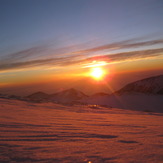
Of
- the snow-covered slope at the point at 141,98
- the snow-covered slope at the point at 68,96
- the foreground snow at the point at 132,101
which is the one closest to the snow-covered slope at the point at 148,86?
the snow-covered slope at the point at 141,98

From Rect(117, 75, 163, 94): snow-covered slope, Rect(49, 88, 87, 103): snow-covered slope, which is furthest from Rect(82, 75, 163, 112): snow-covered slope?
Rect(49, 88, 87, 103): snow-covered slope

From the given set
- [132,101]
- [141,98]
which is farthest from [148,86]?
[132,101]

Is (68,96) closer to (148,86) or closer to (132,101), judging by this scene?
(132,101)

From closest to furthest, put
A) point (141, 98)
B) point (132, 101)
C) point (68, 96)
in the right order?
point (132, 101), point (141, 98), point (68, 96)

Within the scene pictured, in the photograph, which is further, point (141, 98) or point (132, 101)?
point (141, 98)

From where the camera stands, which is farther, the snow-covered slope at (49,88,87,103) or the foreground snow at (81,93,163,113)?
the snow-covered slope at (49,88,87,103)

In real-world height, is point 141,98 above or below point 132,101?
above

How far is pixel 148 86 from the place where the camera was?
20141mm

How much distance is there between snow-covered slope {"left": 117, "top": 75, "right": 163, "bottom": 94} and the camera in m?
19.1

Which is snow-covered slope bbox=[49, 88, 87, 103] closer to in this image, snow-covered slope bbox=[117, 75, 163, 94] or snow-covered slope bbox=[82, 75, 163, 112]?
snow-covered slope bbox=[82, 75, 163, 112]

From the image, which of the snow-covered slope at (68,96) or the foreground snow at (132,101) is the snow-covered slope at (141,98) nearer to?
the foreground snow at (132,101)

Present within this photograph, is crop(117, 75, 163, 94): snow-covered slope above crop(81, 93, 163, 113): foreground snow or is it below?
above

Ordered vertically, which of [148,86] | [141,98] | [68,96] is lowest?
[141,98]

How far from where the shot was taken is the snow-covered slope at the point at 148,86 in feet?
62.7
